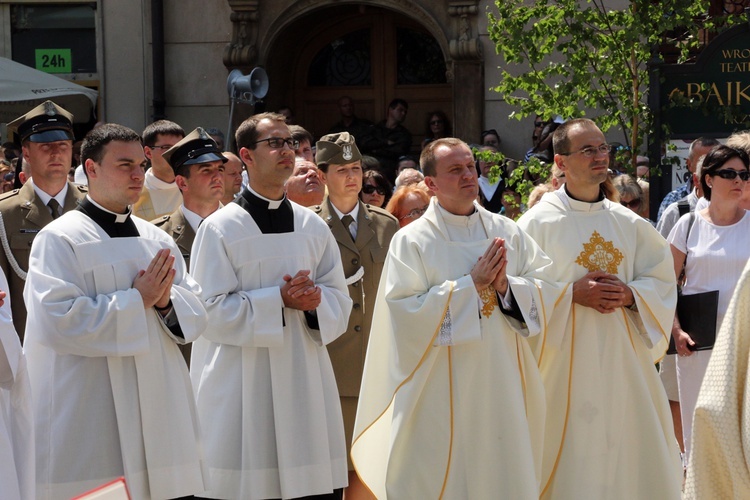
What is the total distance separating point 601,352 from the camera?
21.4 feet

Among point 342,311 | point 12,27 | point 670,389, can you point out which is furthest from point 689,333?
point 12,27

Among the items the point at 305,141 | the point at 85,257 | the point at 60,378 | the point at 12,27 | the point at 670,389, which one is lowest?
the point at 670,389

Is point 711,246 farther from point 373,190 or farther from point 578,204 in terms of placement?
point 373,190

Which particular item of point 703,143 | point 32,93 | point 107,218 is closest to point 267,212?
point 107,218

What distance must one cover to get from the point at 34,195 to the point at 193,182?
831mm

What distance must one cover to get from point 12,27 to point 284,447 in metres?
10.9

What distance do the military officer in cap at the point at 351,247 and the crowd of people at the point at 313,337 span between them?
0.06 ft

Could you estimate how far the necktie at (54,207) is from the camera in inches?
267

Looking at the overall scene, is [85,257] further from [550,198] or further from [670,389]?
[670,389]

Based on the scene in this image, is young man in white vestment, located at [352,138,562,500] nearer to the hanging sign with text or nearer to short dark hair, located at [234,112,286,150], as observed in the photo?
short dark hair, located at [234,112,286,150]

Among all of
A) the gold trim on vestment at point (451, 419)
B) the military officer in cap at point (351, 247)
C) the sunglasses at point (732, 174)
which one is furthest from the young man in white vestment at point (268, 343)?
the sunglasses at point (732, 174)

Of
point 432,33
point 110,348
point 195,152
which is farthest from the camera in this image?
point 432,33

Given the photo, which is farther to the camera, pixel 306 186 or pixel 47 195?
pixel 306 186

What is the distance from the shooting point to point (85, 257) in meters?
5.56
